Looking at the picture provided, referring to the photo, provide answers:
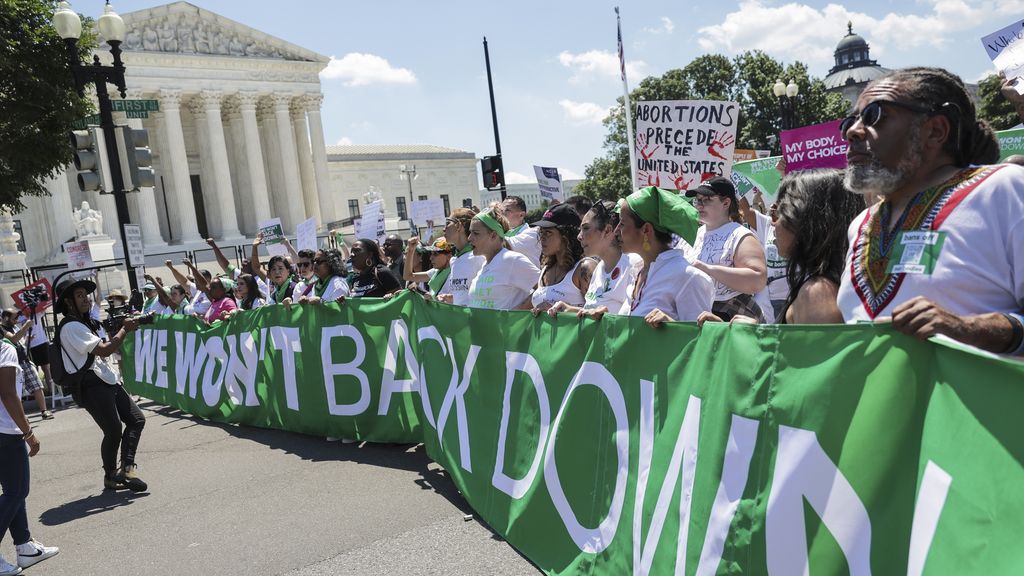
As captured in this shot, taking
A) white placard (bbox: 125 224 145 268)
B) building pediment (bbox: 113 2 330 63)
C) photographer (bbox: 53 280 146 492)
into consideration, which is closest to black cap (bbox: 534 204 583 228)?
photographer (bbox: 53 280 146 492)

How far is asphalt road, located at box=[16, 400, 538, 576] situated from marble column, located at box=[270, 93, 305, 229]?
46.3 m

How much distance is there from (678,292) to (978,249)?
6.03 feet

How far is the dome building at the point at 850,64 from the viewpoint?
327 feet

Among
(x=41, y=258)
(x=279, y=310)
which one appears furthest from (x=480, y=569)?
(x=41, y=258)

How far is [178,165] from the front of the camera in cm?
4750

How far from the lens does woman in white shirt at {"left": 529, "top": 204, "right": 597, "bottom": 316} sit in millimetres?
5422

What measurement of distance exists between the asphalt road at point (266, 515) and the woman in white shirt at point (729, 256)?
1962mm

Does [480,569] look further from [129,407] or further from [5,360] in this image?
[129,407]

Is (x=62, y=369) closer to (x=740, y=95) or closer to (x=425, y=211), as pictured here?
(x=425, y=211)

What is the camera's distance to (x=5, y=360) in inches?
209

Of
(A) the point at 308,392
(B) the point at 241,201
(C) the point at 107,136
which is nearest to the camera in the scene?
(A) the point at 308,392

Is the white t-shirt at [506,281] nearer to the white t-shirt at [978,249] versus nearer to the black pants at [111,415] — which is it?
the black pants at [111,415]

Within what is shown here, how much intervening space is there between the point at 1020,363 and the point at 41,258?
45343 mm

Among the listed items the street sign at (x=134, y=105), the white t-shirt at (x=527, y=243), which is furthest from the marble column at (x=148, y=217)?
the white t-shirt at (x=527, y=243)
